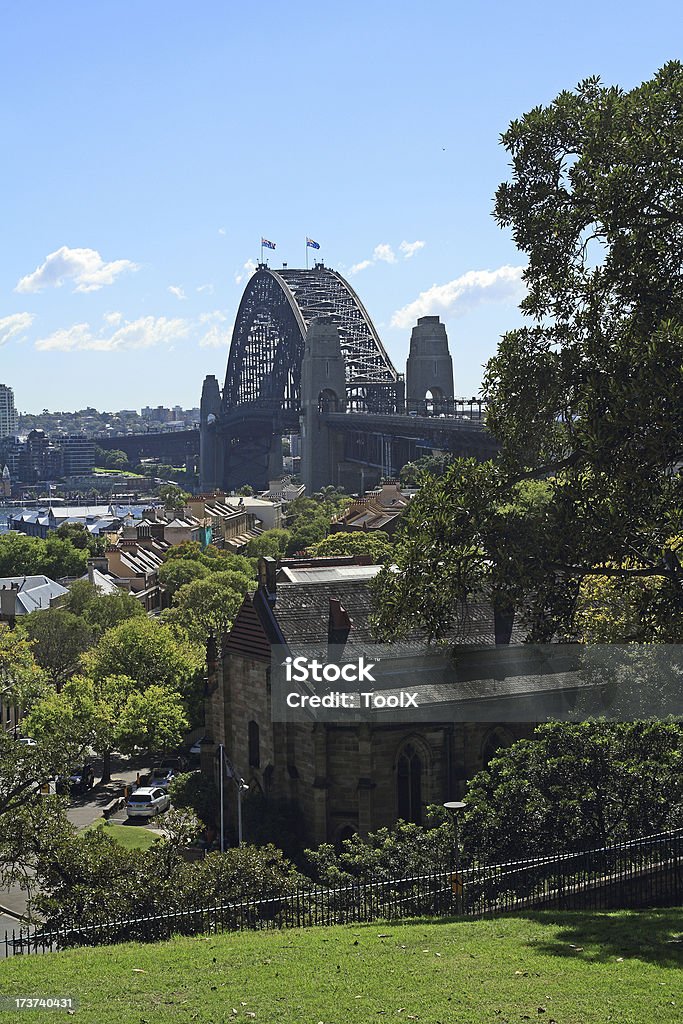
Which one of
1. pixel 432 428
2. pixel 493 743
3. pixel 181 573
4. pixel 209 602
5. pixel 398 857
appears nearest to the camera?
pixel 398 857

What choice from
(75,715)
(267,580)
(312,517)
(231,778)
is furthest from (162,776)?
(312,517)

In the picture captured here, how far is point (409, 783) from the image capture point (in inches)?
1372

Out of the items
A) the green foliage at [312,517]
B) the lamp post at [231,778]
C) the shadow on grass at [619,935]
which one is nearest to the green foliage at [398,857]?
the shadow on grass at [619,935]

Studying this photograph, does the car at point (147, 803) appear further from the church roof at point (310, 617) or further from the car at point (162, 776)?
the church roof at point (310, 617)

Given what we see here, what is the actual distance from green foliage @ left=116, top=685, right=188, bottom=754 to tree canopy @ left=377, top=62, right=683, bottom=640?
3211cm

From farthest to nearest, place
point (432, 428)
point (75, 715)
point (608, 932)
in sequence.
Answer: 1. point (432, 428)
2. point (75, 715)
3. point (608, 932)

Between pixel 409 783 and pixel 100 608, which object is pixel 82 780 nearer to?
pixel 409 783

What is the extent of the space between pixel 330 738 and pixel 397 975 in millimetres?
18815

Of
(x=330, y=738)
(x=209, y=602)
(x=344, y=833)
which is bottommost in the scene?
(x=344, y=833)

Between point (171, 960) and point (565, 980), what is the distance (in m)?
6.05

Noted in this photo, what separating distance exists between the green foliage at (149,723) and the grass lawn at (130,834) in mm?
6621

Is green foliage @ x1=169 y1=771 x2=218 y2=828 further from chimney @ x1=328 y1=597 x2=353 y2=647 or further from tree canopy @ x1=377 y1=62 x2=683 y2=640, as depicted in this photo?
tree canopy @ x1=377 y1=62 x2=683 y2=640

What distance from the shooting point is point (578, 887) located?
A: 73.8ft

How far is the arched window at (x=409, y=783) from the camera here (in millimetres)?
34656
